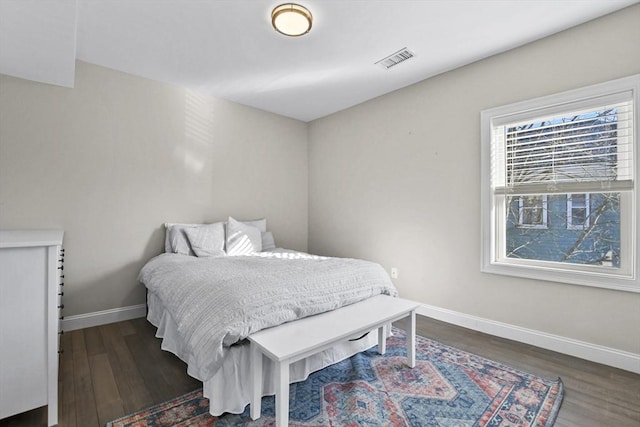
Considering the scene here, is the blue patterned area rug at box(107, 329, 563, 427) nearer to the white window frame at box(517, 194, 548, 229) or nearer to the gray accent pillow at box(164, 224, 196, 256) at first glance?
the white window frame at box(517, 194, 548, 229)

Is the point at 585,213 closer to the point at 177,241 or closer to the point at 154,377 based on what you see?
the point at 154,377

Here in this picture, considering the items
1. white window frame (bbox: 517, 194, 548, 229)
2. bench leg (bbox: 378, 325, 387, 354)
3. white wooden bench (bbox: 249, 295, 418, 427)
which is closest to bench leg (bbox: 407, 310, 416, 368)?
white wooden bench (bbox: 249, 295, 418, 427)

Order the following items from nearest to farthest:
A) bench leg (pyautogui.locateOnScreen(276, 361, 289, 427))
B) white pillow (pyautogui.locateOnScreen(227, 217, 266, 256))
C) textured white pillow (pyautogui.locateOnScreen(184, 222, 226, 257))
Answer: bench leg (pyautogui.locateOnScreen(276, 361, 289, 427))
textured white pillow (pyautogui.locateOnScreen(184, 222, 226, 257))
white pillow (pyautogui.locateOnScreen(227, 217, 266, 256))

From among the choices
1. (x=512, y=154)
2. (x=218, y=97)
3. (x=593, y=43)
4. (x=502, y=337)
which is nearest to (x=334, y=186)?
(x=218, y=97)

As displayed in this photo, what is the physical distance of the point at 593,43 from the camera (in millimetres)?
2229

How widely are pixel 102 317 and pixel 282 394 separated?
2.44 meters

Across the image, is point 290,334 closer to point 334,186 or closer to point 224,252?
point 224,252

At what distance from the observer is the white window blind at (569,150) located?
7.13 feet

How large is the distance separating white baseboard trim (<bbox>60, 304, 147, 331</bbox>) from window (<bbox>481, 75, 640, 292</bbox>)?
135 inches

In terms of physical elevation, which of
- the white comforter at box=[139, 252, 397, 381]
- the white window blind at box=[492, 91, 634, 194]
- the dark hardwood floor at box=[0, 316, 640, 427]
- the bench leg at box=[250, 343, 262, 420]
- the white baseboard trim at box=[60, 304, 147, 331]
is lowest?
the dark hardwood floor at box=[0, 316, 640, 427]

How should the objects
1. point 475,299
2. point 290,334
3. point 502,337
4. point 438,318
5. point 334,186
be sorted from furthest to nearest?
1. point 334,186
2. point 438,318
3. point 475,299
4. point 502,337
5. point 290,334

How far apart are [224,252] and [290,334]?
185cm

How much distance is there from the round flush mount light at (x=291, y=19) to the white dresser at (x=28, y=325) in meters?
1.92

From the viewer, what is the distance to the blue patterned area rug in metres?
1.60
